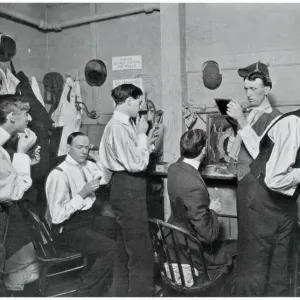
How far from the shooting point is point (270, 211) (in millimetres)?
1922

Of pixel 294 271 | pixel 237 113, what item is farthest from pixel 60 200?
pixel 294 271

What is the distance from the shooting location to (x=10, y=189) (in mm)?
2029

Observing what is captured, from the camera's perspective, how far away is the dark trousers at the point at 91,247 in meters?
2.23

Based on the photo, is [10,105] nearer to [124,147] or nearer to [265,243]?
[124,147]

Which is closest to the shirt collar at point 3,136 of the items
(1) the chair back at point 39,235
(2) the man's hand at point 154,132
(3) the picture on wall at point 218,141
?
(1) the chair back at point 39,235

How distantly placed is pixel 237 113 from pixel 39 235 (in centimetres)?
151

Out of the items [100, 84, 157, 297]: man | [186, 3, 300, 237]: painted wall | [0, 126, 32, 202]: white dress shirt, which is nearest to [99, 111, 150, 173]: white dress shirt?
[100, 84, 157, 297]: man

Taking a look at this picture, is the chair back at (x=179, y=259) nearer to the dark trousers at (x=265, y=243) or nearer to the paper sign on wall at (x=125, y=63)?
the dark trousers at (x=265, y=243)

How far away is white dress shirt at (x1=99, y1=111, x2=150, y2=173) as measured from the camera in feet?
7.93

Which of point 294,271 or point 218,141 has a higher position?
point 218,141

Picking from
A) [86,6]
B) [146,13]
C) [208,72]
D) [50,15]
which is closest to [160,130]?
[208,72]

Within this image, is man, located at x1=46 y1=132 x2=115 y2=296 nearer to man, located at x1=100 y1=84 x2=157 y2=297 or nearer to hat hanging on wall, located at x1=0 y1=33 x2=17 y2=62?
man, located at x1=100 y1=84 x2=157 y2=297

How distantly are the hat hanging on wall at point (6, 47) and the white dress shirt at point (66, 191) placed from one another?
45.6 inches

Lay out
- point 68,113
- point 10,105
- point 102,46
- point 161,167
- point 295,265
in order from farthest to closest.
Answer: point 102,46
point 68,113
point 161,167
point 10,105
point 295,265
